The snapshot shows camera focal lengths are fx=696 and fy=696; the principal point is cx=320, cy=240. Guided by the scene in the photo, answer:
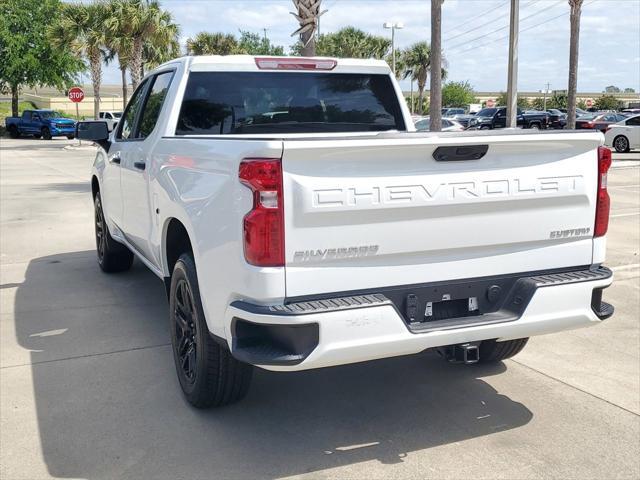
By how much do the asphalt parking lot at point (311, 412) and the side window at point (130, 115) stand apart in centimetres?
156

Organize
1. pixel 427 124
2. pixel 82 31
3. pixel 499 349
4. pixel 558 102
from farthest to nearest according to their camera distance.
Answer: pixel 558 102, pixel 82 31, pixel 427 124, pixel 499 349

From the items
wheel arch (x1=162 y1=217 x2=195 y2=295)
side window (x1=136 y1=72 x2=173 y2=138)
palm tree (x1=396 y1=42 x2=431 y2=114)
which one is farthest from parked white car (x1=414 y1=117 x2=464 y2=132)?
palm tree (x1=396 y1=42 x2=431 y2=114)

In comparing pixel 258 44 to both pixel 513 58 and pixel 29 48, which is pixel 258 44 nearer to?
pixel 29 48

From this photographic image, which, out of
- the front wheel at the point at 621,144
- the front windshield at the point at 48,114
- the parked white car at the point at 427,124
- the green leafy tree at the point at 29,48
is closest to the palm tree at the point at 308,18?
the parked white car at the point at 427,124

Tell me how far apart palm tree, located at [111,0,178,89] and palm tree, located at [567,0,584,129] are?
18.9 m

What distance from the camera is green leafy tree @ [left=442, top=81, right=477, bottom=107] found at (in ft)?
309

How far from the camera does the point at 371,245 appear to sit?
325 cm

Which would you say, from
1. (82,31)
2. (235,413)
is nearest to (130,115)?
(235,413)

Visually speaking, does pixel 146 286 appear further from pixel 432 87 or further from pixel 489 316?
Answer: pixel 432 87

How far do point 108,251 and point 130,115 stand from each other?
1.72m

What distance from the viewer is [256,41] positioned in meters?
66.0

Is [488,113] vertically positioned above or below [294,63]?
above

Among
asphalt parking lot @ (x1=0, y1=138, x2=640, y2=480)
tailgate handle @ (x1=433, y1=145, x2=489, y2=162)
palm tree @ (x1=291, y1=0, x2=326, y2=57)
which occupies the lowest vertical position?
asphalt parking lot @ (x1=0, y1=138, x2=640, y2=480)

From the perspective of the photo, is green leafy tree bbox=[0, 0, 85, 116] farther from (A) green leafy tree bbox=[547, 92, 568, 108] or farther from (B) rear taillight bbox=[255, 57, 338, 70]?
(A) green leafy tree bbox=[547, 92, 568, 108]
